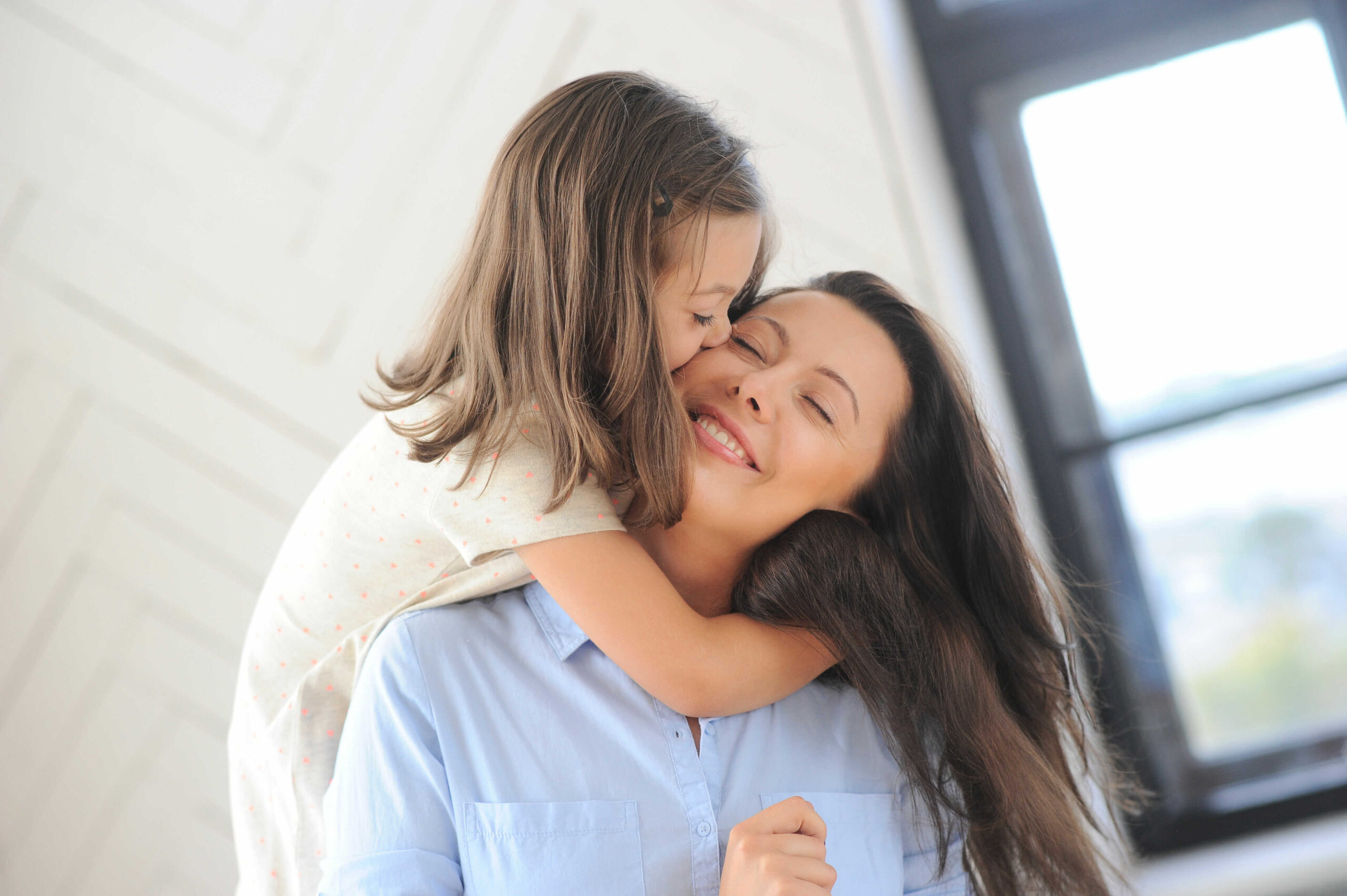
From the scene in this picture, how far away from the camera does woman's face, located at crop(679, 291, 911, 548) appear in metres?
1.16

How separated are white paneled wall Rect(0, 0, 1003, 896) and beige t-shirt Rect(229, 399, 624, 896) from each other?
0.42 metres

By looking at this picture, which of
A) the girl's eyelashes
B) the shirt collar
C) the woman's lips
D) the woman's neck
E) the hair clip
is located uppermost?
the hair clip

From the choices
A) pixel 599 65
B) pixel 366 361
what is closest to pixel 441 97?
pixel 599 65

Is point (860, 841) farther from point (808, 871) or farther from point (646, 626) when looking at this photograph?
point (646, 626)

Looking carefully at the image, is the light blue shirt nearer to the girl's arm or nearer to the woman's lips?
the girl's arm

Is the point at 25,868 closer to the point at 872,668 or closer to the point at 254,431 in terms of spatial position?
the point at 254,431

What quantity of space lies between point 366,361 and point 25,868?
3.47ft

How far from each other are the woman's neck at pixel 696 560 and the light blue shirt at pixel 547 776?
17 centimetres

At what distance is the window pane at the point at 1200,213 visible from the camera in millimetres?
1928

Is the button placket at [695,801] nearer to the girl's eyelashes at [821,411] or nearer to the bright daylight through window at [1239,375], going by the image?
the girl's eyelashes at [821,411]

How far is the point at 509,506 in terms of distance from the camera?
1.08m

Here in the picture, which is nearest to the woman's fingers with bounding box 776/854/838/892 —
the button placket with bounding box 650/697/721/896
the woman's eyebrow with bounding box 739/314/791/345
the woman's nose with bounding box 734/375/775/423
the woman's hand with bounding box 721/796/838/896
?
the woman's hand with bounding box 721/796/838/896

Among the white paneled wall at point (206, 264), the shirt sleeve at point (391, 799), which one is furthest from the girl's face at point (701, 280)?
the white paneled wall at point (206, 264)

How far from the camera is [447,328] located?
1.22 m
